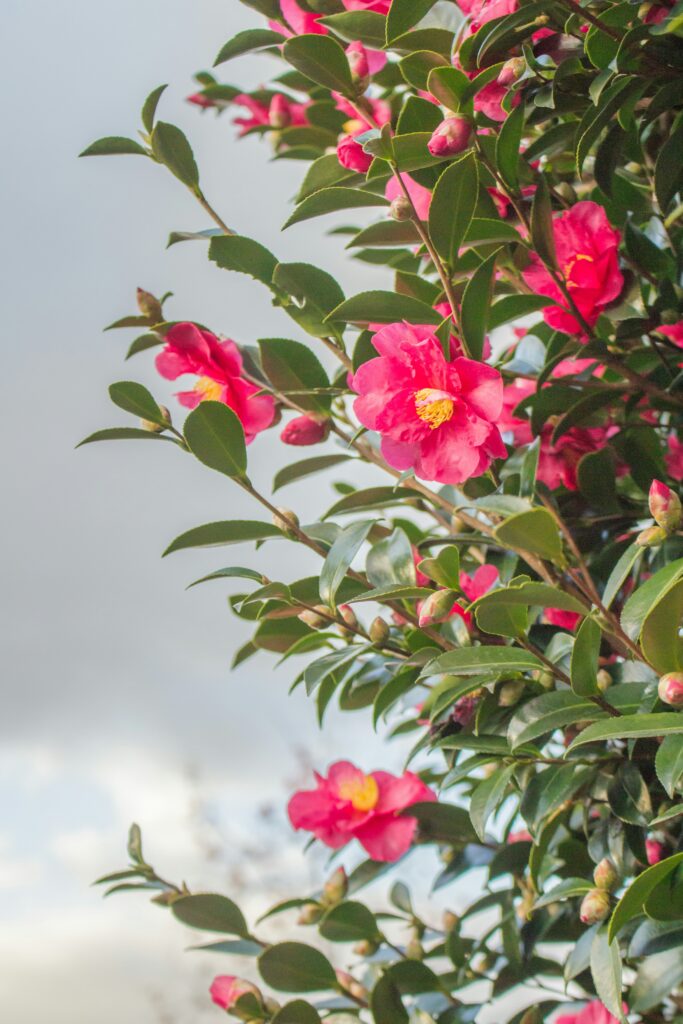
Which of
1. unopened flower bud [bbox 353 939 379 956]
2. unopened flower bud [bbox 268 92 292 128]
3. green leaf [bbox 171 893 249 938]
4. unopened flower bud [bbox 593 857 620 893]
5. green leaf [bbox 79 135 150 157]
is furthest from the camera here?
unopened flower bud [bbox 268 92 292 128]

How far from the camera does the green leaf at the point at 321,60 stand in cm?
81

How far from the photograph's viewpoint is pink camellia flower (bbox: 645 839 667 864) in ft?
3.30

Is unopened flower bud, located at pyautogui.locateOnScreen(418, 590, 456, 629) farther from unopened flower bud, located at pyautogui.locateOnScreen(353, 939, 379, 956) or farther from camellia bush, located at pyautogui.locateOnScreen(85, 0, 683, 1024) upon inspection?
unopened flower bud, located at pyautogui.locateOnScreen(353, 939, 379, 956)

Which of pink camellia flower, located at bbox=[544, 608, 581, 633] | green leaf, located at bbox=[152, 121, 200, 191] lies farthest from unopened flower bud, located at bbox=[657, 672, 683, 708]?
green leaf, located at bbox=[152, 121, 200, 191]

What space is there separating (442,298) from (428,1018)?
657mm

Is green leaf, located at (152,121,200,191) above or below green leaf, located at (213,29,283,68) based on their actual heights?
below

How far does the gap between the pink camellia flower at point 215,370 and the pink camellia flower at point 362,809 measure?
426 millimetres

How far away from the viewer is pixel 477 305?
766mm

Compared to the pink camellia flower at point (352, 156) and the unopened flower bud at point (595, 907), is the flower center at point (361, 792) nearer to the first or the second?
the unopened flower bud at point (595, 907)

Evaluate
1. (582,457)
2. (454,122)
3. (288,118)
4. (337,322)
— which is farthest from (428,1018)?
(288,118)

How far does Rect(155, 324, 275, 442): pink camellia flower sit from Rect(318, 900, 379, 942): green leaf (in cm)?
52

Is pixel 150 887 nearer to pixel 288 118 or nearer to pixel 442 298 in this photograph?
pixel 442 298

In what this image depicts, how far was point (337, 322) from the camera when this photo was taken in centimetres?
91

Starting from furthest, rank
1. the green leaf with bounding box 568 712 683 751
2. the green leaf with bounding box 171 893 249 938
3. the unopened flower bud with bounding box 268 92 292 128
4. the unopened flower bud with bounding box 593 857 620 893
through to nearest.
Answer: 1. the unopened flower bud with bounding box 268 92 292 128
2. the green leaf with bounding box 171 893 249 938
3. the unopened flower bud with bounding box 593 857 620 893
4. the green leaf with bounding box 568 712 683 751
